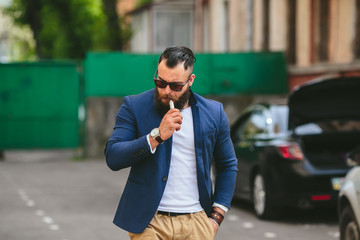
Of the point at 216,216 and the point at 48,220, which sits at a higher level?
the point at 216,216

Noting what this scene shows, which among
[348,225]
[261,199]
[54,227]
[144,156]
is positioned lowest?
[54,227]

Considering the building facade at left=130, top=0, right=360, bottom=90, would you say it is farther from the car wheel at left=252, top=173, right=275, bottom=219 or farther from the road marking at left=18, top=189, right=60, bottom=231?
the road marking at left=18, top=189, right=60, bottom=231

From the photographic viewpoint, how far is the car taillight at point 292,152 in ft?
34.2

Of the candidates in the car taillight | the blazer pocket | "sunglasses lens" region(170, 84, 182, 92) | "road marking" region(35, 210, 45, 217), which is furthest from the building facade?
"sunglasses lens" region(170, 84, 182, 92)

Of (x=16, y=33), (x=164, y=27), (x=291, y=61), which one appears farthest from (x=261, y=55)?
(x=16, y=33)

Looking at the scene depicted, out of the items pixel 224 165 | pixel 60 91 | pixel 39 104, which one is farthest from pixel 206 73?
pixel 224 165

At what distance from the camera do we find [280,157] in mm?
10508

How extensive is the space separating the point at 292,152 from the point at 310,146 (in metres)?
0.25

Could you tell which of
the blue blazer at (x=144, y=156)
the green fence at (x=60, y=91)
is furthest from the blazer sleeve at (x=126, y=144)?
the green fence at (x=60, y=91)

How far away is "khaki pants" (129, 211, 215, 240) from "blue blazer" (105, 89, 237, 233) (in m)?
0.05

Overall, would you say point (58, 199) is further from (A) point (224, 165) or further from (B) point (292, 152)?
(A) point (224, 165)

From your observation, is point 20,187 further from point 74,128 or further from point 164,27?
point 164,27

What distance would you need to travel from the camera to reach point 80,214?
37.8ft

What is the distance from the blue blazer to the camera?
4.07 meters
